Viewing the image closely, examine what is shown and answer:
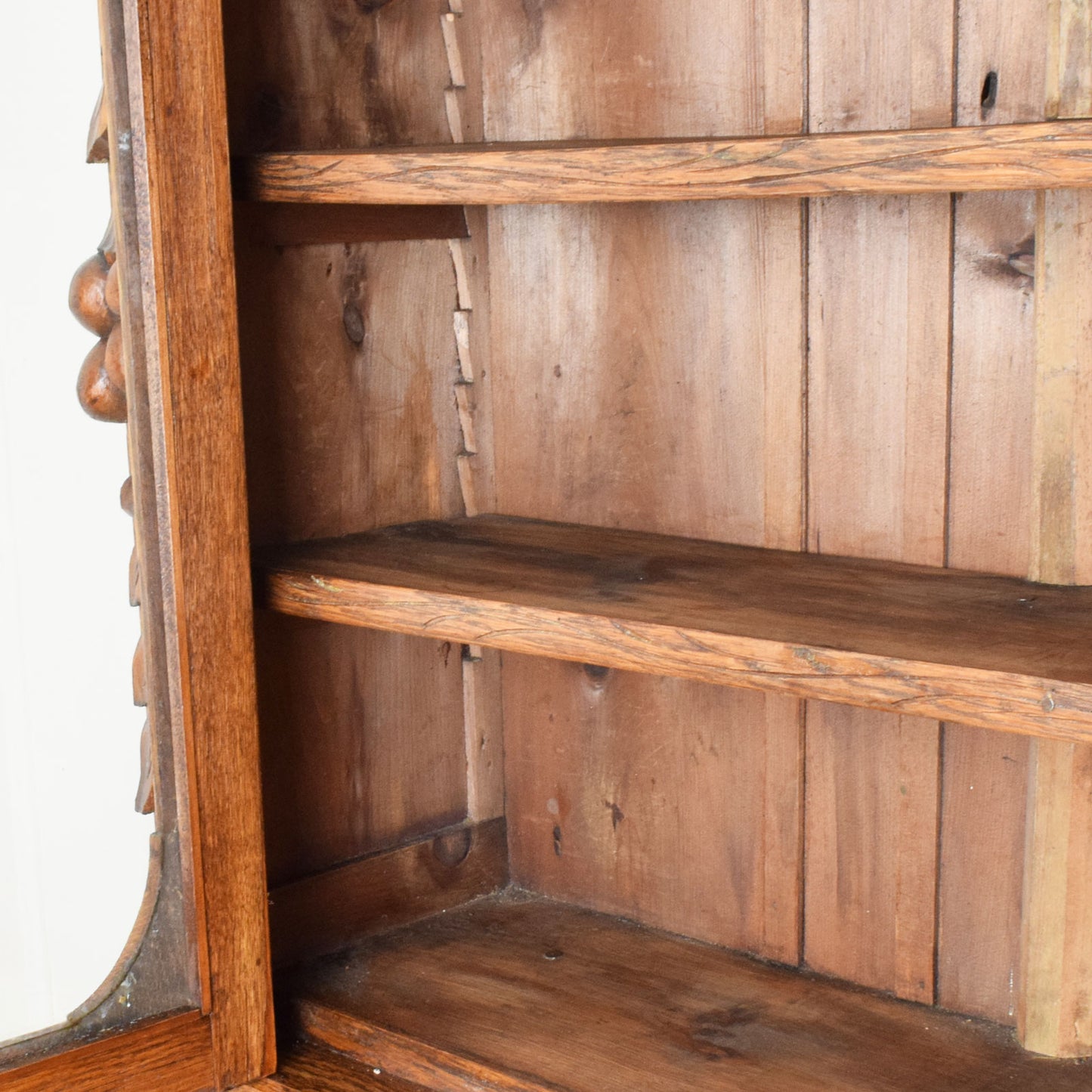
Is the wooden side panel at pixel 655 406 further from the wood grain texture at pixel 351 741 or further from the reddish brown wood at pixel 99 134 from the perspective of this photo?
the reddish brown wood at pixel 99 134

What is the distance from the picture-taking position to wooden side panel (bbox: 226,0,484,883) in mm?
1583

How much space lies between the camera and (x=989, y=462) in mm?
1407

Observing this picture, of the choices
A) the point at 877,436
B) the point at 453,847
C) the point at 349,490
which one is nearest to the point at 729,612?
the point at 877,436

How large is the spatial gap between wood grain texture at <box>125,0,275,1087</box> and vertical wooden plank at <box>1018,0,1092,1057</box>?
27.2 inches

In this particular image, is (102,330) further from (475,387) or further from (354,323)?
(475,387)

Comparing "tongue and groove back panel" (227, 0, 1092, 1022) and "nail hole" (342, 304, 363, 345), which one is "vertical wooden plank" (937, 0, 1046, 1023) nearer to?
"tongue and groove back panel" (227, 0, 1092, 1022)

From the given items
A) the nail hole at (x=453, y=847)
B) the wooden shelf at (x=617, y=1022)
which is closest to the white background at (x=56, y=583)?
the wooden shelf at (x=617, y=1022)

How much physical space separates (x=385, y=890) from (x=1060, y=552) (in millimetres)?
829

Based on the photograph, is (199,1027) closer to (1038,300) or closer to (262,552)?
(262,552)

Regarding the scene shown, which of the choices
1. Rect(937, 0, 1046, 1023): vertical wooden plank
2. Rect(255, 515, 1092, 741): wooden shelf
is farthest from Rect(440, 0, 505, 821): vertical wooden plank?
Rect(937, 0, 1046, 1023): vertical wooden plank

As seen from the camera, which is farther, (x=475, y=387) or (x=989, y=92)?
(x=475, y=387)

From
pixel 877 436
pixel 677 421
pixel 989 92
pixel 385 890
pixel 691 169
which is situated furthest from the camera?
pixel 385 890

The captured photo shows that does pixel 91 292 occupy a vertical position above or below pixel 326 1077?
above

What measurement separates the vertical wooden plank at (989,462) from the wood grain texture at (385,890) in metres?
0.57
